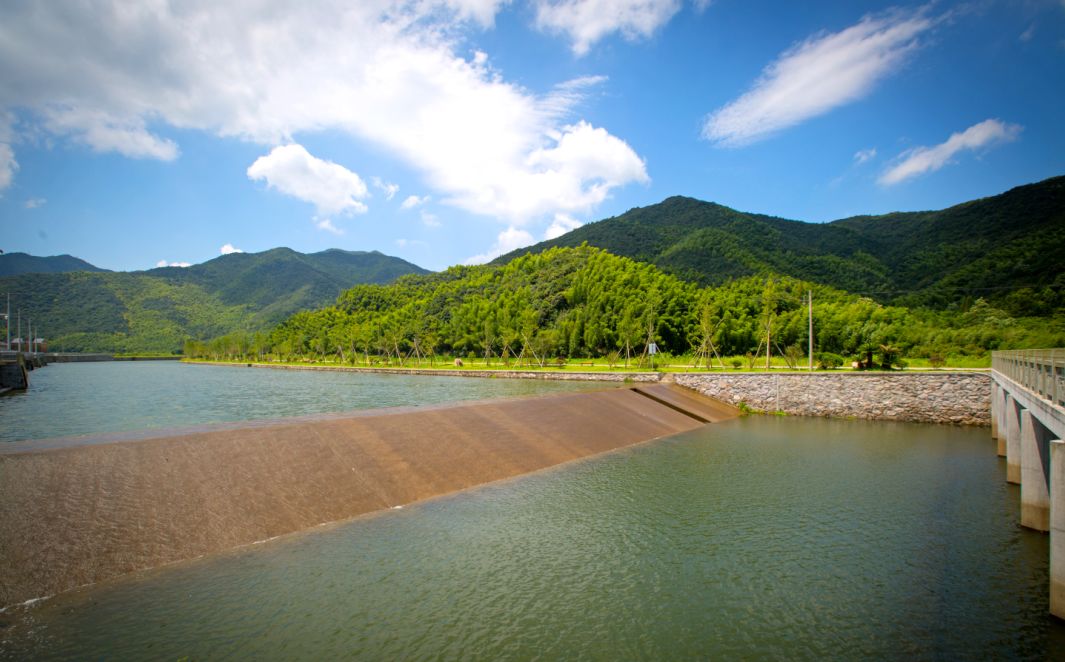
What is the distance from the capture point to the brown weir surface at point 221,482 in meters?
8.27

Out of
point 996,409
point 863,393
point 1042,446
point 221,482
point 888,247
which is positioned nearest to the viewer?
point 221,482

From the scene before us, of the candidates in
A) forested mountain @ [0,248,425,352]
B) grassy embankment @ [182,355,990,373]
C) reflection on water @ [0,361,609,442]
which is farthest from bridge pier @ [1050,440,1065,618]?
forested mountain @ [0,248,425,352]

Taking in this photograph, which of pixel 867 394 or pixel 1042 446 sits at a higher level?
pixel 1042 446

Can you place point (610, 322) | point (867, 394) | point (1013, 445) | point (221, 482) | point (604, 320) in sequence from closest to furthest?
1. point (221, 482)
2. point (1013, 445)
3. point (867, 394)
4. point (610, 322)
5. point (604, 320)

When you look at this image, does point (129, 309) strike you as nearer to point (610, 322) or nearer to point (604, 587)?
point (610, 322)

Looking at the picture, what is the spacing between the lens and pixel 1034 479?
36.8 ft

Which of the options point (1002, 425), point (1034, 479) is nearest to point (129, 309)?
point (1002, 425)

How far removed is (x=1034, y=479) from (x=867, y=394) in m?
18.1

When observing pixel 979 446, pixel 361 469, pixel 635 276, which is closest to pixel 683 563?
pixel 361 469

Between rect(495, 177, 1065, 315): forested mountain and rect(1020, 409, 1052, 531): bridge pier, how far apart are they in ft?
182

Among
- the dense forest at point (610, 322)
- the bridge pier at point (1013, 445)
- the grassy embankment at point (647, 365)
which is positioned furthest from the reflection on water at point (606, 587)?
the dense forest at point (610, 322)

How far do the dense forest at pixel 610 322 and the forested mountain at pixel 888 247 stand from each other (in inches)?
259

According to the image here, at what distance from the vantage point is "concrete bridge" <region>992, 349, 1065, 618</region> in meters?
7.26

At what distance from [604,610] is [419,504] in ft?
18.7
